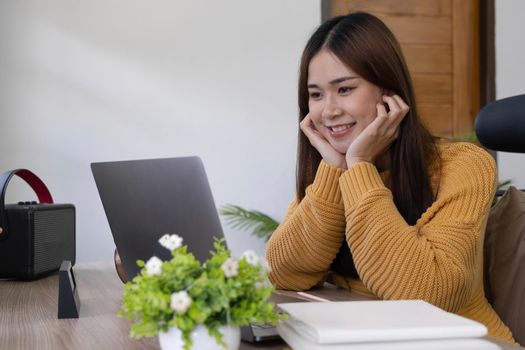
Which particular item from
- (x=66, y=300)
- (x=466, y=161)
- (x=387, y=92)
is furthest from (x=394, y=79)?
(x=66, y=300)

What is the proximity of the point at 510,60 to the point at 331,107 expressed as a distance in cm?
290

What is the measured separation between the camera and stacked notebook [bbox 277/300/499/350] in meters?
0.73

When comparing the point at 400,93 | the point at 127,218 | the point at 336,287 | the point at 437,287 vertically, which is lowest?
the point at 336,287

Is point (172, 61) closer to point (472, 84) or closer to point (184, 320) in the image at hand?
point (472, 84)

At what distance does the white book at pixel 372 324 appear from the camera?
73 cm

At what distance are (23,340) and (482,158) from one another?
87 cm

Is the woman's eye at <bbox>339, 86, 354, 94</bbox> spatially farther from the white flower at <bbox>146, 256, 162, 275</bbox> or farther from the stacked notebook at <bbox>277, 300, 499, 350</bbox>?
the white flower at <bbox>146, 256, 162, 275</bbox>

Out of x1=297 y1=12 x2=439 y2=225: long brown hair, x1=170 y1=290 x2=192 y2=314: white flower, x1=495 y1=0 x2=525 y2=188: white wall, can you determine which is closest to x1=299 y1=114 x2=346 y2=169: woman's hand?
x1=297 y1=12 x2=439 y2=225: long brown hair

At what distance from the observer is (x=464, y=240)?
1235mm

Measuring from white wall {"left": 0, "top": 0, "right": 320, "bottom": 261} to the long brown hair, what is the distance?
209 cm

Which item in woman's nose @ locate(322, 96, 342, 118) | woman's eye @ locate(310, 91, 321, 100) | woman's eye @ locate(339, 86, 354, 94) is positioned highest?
woman's eye @ locate(339, 86, 354, 94)

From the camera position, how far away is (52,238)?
1781mm

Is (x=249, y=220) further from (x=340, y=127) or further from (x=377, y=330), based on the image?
(x=377, y=330)

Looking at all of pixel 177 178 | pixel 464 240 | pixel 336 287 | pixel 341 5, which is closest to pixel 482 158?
pixel 464 240
